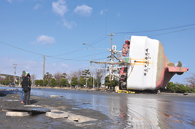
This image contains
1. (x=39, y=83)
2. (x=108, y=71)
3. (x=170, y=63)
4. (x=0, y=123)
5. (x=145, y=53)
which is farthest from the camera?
(x=39, y=83)

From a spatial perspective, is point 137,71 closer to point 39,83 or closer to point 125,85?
point 125,85

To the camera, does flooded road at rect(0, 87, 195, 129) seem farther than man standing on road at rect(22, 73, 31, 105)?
No

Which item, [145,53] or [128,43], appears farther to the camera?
[128,43]

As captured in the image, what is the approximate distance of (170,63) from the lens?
4147cm

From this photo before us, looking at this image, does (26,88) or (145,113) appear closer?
(145,113)

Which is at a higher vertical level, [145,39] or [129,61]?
[145,39]

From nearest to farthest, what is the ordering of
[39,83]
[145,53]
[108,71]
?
[145,53]
[108,71]
[39,83]

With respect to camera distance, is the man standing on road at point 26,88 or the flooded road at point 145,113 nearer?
the flooded road at point 145,113

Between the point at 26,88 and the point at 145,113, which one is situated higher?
the point at 26,88

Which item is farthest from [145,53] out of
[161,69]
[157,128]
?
A: [157,128]

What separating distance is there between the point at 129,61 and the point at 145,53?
11.5 feet

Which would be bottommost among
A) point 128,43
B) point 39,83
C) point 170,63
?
point 39,83

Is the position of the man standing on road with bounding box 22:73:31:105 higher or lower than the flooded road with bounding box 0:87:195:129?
higher

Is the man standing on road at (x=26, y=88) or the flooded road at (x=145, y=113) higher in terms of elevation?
the man standing on road at (x=26, y=88)
